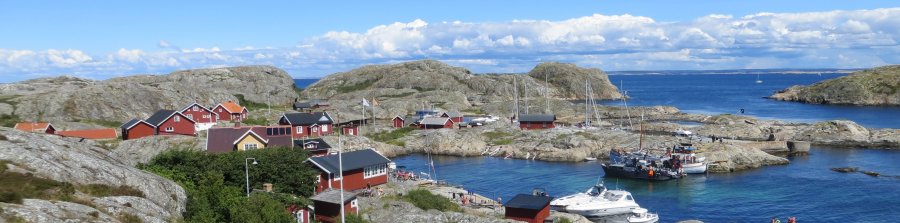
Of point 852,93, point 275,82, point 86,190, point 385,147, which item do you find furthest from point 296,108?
point 852,93

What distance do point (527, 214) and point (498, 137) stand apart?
174 ft

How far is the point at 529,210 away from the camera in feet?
143

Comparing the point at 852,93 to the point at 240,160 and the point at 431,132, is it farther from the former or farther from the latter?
the point at 240,160

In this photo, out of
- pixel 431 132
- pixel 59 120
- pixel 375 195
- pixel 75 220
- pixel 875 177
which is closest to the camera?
pixel 75 220

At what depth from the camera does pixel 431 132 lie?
9900cm

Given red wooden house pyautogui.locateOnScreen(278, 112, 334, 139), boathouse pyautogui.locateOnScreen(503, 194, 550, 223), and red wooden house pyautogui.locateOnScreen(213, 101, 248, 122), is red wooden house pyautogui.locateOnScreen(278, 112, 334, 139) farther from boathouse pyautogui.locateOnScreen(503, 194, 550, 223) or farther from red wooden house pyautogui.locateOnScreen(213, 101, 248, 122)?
boathouse pyautogui.locateOnScreen(503, 194, 550, 223)

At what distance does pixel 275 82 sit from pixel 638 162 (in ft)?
386

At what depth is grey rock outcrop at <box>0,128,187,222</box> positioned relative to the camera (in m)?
27.0

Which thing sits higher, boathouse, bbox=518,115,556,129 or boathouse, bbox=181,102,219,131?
boathouse, bbox=181,102,219,131

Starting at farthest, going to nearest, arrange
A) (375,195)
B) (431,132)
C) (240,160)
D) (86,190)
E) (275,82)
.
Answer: (275,82), (431,132), (375,195), (240,160), (86,190)

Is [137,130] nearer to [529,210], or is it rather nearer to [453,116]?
[529,210]

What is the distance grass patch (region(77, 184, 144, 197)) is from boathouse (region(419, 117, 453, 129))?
7496cm

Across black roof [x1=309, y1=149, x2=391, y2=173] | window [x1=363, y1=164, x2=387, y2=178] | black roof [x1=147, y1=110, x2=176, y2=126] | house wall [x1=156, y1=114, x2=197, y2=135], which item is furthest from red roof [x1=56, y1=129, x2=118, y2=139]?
window [x1=363, y1=164, x2=387, y2=178]

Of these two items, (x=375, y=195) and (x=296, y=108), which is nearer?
(x=375, y=195)
